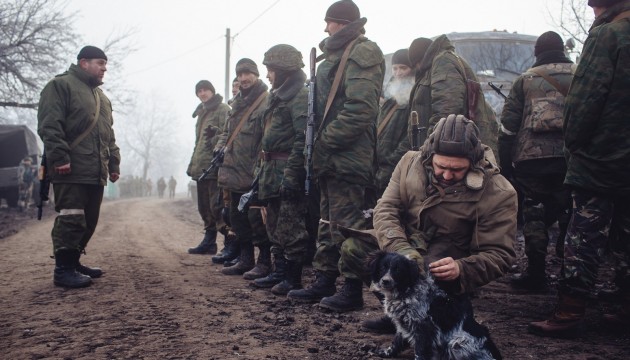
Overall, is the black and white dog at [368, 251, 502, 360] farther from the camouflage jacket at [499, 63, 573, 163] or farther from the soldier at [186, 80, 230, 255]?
the soldier at [186, 80, 230, 255]

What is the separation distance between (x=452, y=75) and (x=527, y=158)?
106cm

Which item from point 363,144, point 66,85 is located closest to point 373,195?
point 363,144

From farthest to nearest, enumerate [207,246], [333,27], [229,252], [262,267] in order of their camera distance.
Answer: [207,246] → [229,252] → [262,267] → [333,27]

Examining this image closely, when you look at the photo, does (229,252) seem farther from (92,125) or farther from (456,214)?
(456,214)

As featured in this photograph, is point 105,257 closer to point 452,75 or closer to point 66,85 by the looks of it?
point 66,85

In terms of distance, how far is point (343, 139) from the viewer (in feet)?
13.6

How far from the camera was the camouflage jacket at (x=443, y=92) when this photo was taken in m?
4.22

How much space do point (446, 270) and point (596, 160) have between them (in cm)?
148

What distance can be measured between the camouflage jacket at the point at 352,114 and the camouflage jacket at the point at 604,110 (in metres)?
1.57

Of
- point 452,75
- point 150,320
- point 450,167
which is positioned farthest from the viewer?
point 452,75

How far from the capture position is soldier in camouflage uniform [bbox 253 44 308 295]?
4.75 meters

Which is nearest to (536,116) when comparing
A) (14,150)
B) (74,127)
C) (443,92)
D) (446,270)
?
(443,92)

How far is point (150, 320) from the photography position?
3.77 m

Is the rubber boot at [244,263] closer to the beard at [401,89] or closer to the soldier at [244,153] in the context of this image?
the soldier at [244,153]
